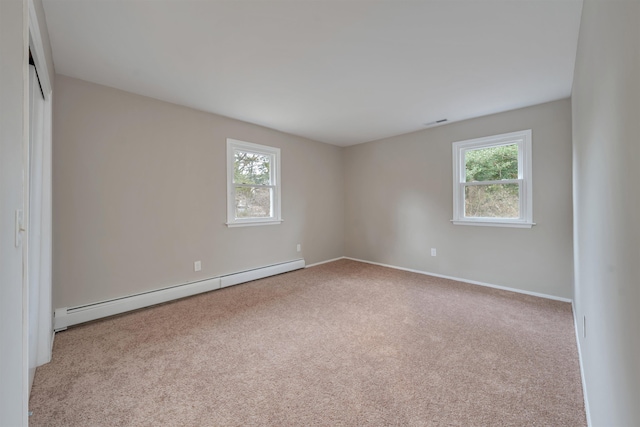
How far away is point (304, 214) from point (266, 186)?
925mm

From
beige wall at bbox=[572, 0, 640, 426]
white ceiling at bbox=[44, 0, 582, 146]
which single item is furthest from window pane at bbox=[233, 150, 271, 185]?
beige wall at bbox=[572, 0, 640, 426]

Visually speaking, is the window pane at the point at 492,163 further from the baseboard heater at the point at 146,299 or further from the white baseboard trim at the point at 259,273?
the baseboard heater at the point at 146,299

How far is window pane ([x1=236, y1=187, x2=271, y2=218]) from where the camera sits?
4016mm

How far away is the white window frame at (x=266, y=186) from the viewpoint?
3.82 m

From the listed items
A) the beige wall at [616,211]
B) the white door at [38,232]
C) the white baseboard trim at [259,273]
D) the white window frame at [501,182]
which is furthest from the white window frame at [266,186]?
the beige wall at [616,211]

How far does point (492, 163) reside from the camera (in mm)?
3730

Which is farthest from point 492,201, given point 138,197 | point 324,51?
point 138,197

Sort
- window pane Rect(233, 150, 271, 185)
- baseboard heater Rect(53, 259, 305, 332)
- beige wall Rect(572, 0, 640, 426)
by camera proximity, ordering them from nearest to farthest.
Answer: beige wall Rect(572, 0, 640, 426) → baseboard heater Rect(53, 259, 305, 332) → window pane Rect(233, 150, 271, 185)

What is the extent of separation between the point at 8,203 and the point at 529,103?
14.7 ft

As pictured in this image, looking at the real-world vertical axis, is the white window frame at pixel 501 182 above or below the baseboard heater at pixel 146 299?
above

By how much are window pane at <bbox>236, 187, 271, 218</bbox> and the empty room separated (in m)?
0.03

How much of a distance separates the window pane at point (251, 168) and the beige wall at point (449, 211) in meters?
1.88

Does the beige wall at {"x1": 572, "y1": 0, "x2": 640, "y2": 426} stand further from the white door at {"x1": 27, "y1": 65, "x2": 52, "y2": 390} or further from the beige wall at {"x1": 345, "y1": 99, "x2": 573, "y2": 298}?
the white door at {"x1": 27, "y1": 65, "x2": 52, "y2": 390}

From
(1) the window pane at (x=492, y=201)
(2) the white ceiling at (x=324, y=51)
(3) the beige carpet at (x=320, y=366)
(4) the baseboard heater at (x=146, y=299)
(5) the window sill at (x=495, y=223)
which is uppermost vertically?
(2) the white ceiling at (x=324, y=51)
